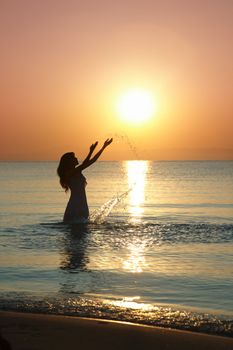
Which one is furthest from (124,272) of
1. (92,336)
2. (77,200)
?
(77,200)

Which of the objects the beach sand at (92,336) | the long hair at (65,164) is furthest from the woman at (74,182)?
the beach sand at (92,336)

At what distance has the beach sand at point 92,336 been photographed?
21.0ft

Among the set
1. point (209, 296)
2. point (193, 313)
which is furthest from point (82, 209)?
point (193, 313)

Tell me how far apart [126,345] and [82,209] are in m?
10.6

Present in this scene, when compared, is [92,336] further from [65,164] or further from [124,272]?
[65,164]

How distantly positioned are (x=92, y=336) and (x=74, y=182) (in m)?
9.81

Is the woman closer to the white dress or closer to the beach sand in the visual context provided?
the white dress

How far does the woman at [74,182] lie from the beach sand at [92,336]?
25.9 feet

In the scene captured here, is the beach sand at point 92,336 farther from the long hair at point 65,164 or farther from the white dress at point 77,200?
the white dress at point 77,200

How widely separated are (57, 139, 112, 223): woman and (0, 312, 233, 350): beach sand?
789cm

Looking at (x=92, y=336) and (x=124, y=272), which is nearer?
(x=92, y=336)

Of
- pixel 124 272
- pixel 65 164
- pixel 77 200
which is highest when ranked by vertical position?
pixel 65 164

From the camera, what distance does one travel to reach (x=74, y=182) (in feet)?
53.9

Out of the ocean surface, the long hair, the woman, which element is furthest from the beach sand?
the long hair
